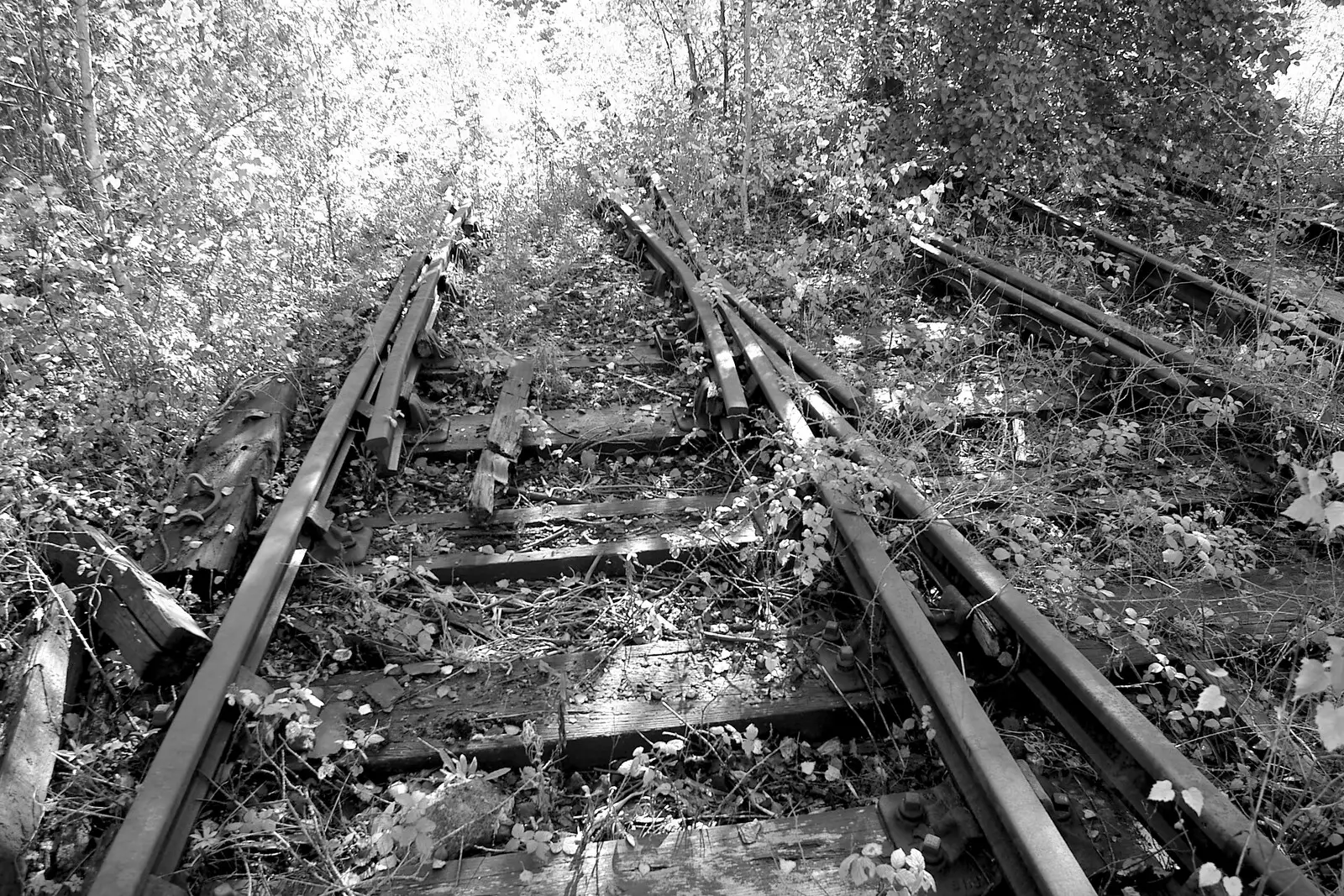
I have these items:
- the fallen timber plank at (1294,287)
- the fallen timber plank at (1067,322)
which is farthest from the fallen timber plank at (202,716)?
the fallen timber plank at (1294,287)

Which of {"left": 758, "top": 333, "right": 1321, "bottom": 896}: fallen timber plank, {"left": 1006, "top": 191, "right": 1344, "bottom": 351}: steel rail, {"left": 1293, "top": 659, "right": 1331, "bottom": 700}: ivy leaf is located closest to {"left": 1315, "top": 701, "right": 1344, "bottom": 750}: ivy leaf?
{"left": 1293, "top": 659, "right": 1331, "bottom": 700}: ivy leaf

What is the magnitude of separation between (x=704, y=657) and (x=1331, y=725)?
1.68 meters

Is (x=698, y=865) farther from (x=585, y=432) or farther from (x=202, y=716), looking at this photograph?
(x=585, y=432)

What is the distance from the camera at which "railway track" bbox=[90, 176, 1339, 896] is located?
6.59 feet

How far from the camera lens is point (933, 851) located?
201 centimetres

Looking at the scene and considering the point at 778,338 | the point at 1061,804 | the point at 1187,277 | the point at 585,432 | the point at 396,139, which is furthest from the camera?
the point at 396,139

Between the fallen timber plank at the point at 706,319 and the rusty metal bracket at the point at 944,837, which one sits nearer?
the rusty metal bracket at the point at 944,837

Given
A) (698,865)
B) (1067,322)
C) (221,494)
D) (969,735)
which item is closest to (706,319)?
(1067,322)

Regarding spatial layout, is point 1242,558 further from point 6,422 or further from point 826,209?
point 826,209

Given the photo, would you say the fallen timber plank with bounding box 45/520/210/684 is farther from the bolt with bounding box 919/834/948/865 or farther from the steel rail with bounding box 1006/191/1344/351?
the steel rail with bounding box 1006/191/1344/351

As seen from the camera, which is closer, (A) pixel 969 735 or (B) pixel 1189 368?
(A) pixel 969 735

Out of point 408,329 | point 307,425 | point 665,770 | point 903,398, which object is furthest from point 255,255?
point 665,770

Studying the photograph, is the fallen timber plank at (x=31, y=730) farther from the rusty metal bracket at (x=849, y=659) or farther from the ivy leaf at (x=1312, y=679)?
the ivy leaf at (x=1312, y=679)

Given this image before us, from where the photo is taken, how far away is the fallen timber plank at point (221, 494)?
311cm
